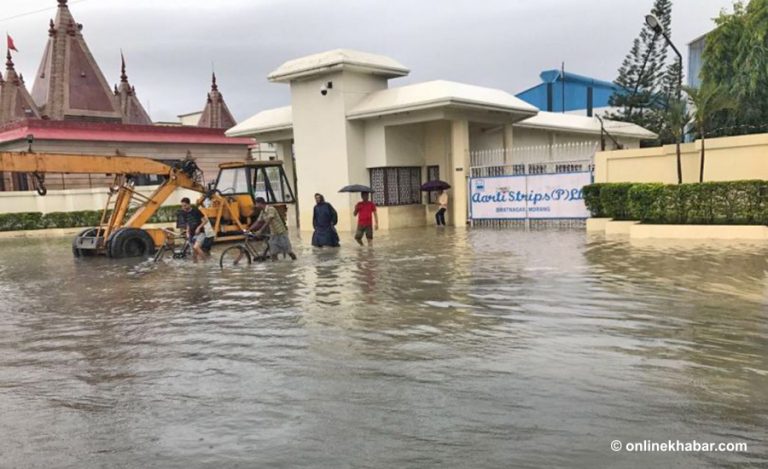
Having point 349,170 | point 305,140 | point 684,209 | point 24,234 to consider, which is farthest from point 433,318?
point 24,234

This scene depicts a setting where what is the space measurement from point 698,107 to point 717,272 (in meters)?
7.99

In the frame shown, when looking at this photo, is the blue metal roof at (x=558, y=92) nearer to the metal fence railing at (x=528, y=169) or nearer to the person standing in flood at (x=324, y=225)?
the metal fence railing at (x=528, y=169)

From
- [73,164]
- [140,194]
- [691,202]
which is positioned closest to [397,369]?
[691,202]

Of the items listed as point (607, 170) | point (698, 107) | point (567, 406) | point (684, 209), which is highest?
point (698, 107)

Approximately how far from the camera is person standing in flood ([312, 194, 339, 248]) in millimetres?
14609

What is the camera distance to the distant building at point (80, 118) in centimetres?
3088

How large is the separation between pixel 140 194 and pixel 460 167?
10154 mm

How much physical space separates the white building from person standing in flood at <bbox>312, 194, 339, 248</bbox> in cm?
603

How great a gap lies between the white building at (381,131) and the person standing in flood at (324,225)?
6.03m

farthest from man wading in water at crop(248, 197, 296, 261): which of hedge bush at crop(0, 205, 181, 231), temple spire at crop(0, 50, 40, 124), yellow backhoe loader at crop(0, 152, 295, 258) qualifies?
temple spire at crop(0, 50, 40, 124)

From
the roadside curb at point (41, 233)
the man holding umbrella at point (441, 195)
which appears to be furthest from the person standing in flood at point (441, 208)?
the roadside curb at point (41, 233)

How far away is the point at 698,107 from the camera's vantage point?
51.1 ft

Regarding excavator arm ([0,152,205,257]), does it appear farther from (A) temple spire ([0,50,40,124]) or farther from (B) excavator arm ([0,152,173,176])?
(A) temple spire ([0,50,40,124])

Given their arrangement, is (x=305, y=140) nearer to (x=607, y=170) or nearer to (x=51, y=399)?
(x=607, y=170)
